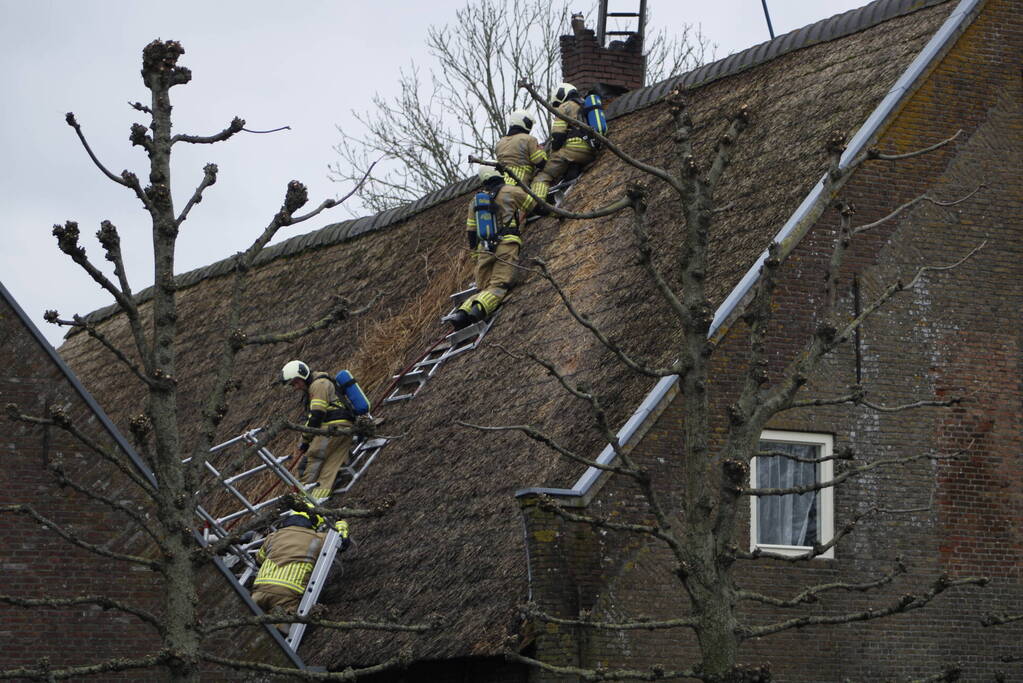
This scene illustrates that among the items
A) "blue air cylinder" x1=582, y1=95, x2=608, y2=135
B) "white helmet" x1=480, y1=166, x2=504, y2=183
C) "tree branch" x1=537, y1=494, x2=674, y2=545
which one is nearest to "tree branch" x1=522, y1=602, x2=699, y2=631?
"tree branch" x1=537, y1=494, x2=674, y2=545

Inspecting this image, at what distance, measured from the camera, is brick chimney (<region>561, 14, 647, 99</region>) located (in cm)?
2094

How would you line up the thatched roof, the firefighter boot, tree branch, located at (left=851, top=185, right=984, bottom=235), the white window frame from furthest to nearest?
the firefighter boot, the thatched roof, the white window frame, tree branch, located at (left=851, top=185, right=984, bottom=235)

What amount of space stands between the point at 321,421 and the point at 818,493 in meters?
4.74

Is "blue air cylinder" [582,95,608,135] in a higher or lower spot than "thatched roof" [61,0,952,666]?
higher

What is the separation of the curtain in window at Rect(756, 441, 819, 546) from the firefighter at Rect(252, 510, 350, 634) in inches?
147

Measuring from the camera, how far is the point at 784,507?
1368cm

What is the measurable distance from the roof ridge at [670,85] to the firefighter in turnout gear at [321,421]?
5626mm

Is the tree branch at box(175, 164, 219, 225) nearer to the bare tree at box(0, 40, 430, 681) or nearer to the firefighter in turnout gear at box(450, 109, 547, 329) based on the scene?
the bare tree at box(0, 40, 430, 681)

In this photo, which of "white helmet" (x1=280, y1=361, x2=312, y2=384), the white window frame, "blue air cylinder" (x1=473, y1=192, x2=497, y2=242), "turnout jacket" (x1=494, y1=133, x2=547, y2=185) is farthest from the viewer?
"turnout jacket" (x1=494, y1=133, x2=547, y2=185)

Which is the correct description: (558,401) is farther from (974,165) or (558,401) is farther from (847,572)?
(974,165)

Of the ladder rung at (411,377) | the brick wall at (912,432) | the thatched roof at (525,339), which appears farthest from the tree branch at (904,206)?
the ladder rung at (411,377)

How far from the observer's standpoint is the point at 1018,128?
14.7 m

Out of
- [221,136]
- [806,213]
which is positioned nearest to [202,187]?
[221,136]

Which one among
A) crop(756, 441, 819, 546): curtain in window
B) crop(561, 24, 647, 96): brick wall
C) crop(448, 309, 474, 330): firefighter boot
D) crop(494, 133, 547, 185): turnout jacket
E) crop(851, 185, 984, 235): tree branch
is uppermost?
crop(561, 24, 647, 96): brick wall
